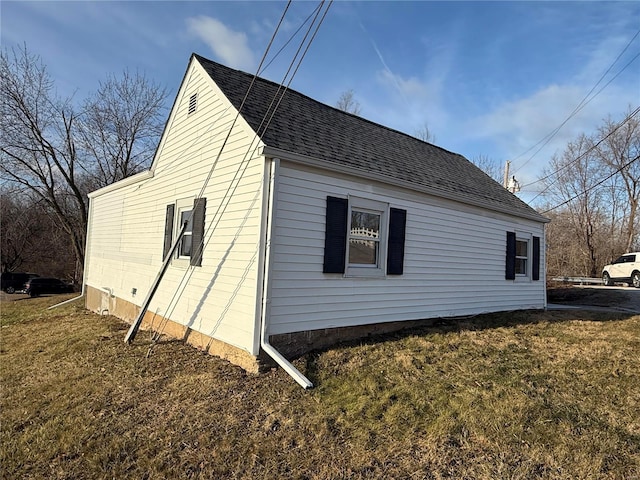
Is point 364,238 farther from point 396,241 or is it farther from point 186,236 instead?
point 186,236

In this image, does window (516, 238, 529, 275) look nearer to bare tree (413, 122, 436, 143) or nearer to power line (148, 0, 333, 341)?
power line (148, 0, 333, 341)

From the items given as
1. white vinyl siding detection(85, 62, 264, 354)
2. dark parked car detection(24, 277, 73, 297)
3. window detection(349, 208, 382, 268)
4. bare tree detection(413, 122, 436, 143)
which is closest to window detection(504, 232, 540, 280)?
window detection(349, 208, 382, 268)

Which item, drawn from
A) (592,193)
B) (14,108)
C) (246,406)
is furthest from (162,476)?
(592,193)

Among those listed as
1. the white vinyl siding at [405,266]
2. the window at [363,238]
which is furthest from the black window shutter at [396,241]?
the white vinyl siding at [405,266]

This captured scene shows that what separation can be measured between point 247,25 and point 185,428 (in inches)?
259

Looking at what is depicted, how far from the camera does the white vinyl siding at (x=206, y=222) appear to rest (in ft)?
18.4

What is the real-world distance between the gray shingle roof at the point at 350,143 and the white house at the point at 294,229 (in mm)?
45

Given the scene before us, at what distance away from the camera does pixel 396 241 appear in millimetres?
7008

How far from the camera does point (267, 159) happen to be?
538 cm

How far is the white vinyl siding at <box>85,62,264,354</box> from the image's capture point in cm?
560

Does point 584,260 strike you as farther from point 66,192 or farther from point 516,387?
point 66,192

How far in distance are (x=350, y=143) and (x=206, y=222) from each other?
3.21 metres

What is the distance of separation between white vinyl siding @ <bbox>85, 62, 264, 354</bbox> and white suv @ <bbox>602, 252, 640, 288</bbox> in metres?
20.2

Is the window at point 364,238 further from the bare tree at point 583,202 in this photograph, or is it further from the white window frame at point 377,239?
the bare tree at point 583,202
